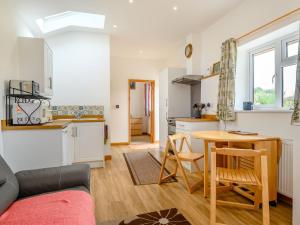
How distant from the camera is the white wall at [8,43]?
228cm

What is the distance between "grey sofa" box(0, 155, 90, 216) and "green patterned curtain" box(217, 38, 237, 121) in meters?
2.32

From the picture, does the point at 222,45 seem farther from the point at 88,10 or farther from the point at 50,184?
the point at 50,184

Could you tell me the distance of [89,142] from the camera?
11.9 ft

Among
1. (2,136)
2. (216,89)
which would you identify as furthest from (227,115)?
(2,136)

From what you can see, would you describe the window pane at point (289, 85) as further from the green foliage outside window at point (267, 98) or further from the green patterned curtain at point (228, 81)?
the green patterned curtain at point (228, 81)

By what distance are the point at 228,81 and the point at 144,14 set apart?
71.7 inches

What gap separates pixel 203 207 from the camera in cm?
217

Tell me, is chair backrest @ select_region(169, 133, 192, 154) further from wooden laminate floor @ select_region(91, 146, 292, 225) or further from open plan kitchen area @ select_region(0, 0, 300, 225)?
wooden laminate floor @ select_region(91, 146, 292, 225)

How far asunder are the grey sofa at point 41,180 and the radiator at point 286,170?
2160mm

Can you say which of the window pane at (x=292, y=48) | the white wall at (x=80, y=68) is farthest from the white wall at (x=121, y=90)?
the window pane at (x=292, y=48)

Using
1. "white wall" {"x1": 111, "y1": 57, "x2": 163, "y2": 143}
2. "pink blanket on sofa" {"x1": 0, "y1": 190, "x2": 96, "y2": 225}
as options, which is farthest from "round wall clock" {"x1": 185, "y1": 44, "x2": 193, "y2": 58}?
"pink blanket on sofa" {"x1": 0, "y1": 190, "x2": 96, "y2": 225}

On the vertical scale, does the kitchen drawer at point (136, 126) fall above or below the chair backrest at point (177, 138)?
below

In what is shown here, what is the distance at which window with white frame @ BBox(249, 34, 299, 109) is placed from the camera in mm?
2450

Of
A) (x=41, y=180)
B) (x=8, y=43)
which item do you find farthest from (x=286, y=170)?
(x=8, y=43)
